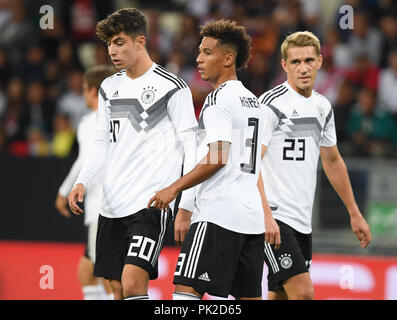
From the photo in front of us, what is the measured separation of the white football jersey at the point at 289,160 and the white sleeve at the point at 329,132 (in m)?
0.18

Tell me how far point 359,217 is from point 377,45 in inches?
228

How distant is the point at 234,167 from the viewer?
5.34m

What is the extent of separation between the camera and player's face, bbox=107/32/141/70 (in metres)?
5.73

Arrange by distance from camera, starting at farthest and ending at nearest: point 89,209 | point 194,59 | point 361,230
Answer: point 194,59 < point 89,209 < point 361,230

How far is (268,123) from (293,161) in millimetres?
327

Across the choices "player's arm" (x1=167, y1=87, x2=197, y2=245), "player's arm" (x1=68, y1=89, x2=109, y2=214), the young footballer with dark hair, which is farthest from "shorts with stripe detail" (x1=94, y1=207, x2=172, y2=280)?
"player's arm" (x1=68, y1=89, x2=109, y2=214)

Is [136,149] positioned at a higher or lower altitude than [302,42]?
lower

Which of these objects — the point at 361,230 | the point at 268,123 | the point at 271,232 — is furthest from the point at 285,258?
the point at 268,123

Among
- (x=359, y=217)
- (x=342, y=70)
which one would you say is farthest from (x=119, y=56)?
(x=342, y=70)

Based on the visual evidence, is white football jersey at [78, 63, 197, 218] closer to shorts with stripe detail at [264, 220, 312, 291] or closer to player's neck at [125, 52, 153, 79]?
player's neck at [125, 52, 153, 79]

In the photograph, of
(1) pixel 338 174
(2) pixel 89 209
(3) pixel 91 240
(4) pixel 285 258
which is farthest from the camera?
(2) pixel 89 209

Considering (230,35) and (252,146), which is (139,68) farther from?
(252,146)

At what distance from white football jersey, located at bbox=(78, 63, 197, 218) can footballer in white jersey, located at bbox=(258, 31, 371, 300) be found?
0.70 m

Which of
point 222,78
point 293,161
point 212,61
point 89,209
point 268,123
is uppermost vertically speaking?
point 212,61
